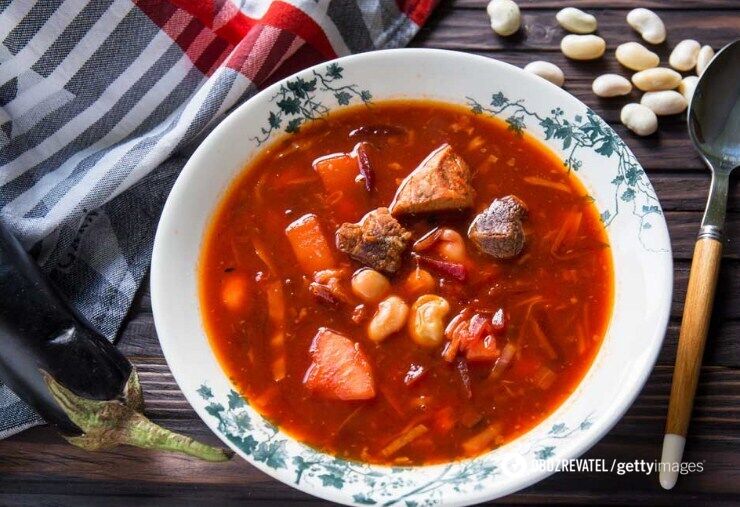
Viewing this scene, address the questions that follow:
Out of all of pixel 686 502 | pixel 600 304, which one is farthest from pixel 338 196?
pixel 686 502

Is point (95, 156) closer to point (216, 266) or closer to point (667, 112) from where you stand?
point (216, 266)

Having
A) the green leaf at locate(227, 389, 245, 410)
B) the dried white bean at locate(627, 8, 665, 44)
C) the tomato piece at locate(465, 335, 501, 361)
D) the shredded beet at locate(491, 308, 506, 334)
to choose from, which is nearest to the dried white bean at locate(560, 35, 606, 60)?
the dried white bean at locate(627, 8, 665, 44)

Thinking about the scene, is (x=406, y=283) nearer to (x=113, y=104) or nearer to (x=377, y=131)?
(x=377, y=131)

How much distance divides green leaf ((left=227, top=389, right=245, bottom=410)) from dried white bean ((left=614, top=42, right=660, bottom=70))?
7.74 ft

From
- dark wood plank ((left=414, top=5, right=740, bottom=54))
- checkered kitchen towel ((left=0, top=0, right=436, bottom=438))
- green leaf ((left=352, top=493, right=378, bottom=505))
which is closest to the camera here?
green leaf ((left=352, top=493, right=378, bottom=505))

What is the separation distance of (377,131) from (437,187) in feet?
1.46

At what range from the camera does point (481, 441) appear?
311cm

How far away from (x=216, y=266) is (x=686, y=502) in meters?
2.12

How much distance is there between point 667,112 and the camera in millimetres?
3768

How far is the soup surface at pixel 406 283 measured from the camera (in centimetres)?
315

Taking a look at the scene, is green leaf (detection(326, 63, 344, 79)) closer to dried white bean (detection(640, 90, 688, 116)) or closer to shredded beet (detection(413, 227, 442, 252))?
shredded beet (detection(413, 227, 442, 252))

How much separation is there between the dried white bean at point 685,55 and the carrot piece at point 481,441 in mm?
1995

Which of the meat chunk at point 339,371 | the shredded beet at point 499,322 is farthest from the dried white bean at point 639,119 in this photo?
the meat chunk at point 339,371

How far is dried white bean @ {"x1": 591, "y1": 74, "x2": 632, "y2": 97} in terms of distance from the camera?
12.4 feet
